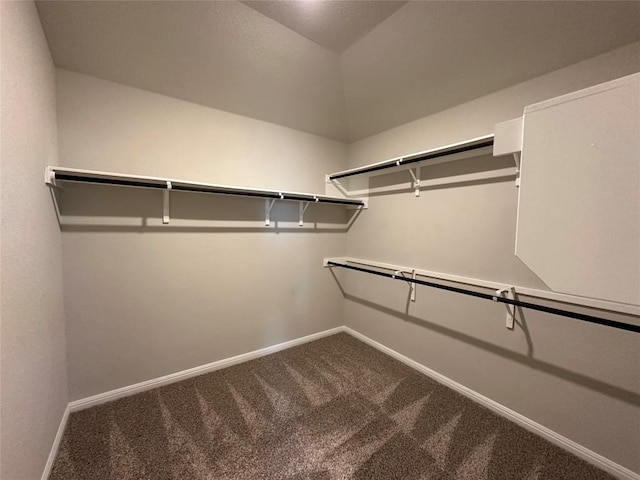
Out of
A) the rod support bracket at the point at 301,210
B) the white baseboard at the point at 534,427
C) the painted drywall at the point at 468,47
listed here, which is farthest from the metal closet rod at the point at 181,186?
the white baseboard at the point at 534,427

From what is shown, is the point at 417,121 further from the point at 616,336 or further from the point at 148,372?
the point at 148,372

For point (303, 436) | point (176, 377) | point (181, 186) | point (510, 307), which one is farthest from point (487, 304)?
point (176, 377)


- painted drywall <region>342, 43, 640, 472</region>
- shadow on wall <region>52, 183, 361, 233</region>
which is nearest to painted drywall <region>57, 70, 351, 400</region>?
shadow on wall <region>52, 183, 361, 233</region>

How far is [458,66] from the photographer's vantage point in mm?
1711

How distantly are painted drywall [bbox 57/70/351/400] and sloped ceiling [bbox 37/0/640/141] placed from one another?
8.4 inches

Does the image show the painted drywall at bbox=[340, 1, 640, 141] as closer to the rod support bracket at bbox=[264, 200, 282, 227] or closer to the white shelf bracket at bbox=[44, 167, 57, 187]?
the rod support bracket at bbox=[264, 200, 282, 227]

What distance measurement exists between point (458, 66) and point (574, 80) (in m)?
0.64

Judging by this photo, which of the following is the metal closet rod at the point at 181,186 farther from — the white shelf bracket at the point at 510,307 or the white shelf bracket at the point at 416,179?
the white shelf bracket at the point at 510,307

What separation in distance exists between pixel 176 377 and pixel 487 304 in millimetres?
2470

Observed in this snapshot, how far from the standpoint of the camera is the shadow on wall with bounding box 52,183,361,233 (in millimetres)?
1646

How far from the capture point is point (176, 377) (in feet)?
6.68

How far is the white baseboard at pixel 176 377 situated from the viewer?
5.70 ft

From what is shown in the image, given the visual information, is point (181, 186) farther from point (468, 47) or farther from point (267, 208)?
point (468, 47)

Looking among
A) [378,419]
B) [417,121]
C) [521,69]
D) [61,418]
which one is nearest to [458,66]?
[521,69]
